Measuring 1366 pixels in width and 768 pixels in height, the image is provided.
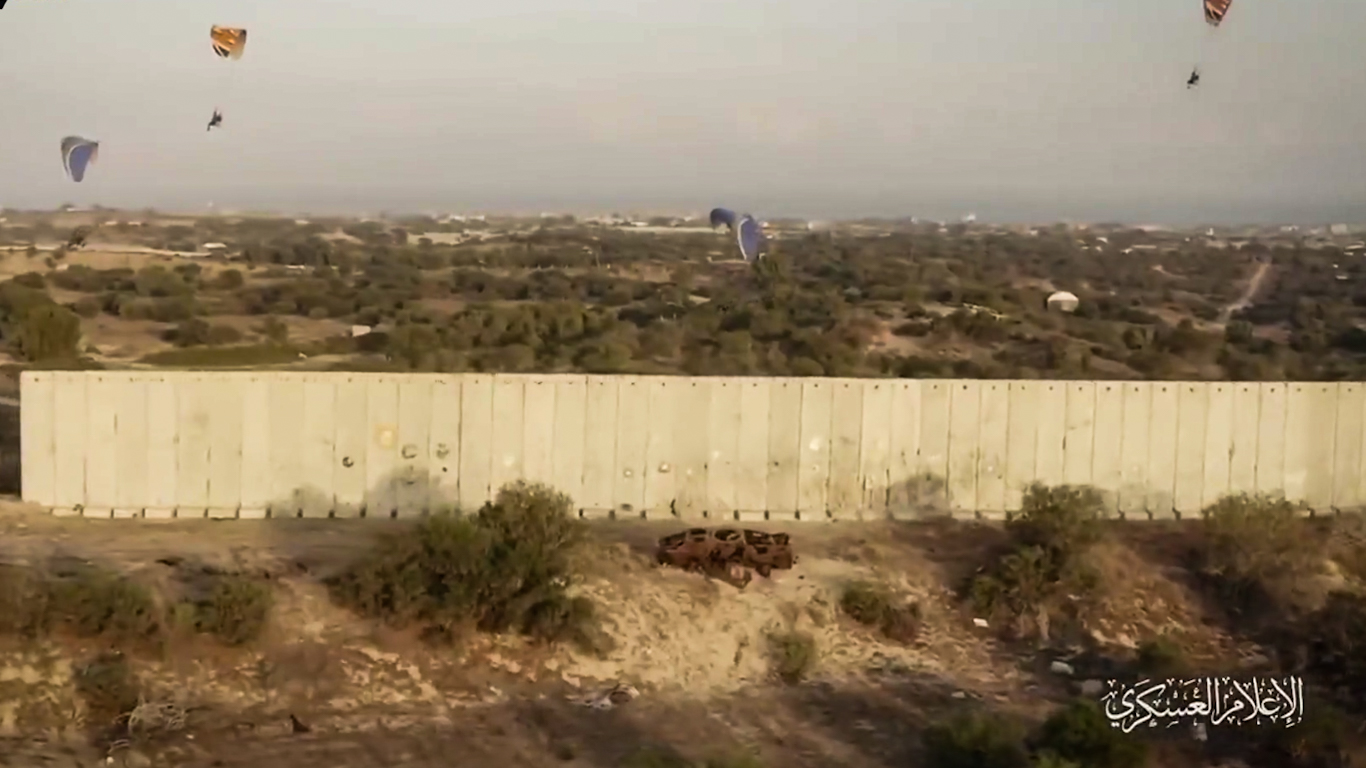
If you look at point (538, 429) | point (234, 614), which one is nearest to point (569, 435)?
point (538, 429)

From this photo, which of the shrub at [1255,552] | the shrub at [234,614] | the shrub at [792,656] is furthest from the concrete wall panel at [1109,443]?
the shrub at [234,614]

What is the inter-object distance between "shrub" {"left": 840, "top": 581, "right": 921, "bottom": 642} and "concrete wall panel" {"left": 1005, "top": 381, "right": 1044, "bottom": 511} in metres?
3.73

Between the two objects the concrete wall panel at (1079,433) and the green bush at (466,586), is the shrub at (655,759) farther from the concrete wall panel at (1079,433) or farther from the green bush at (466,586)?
the concrete wall panel at (1079,433)

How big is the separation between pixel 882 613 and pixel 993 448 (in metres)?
4.13

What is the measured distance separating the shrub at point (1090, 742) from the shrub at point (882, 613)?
352 cm

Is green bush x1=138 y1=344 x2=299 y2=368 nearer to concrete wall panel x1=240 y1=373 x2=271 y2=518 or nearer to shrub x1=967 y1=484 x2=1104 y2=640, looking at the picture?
concrete wall panel x1=240 y1=373 x2=271 y2=518

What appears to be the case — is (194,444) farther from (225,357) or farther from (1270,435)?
(225,357)

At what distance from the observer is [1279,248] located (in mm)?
100812

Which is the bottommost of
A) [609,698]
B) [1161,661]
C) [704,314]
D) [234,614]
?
[609,698]

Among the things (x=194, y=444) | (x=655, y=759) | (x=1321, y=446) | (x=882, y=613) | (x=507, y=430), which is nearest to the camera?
(x=655, y=759)

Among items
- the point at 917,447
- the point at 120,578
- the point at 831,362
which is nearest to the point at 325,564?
the point at 120,578

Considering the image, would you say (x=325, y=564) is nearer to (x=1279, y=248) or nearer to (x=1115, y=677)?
(x=1115, y=677)

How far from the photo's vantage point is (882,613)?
1520cm

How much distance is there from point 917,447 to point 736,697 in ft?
19.0
